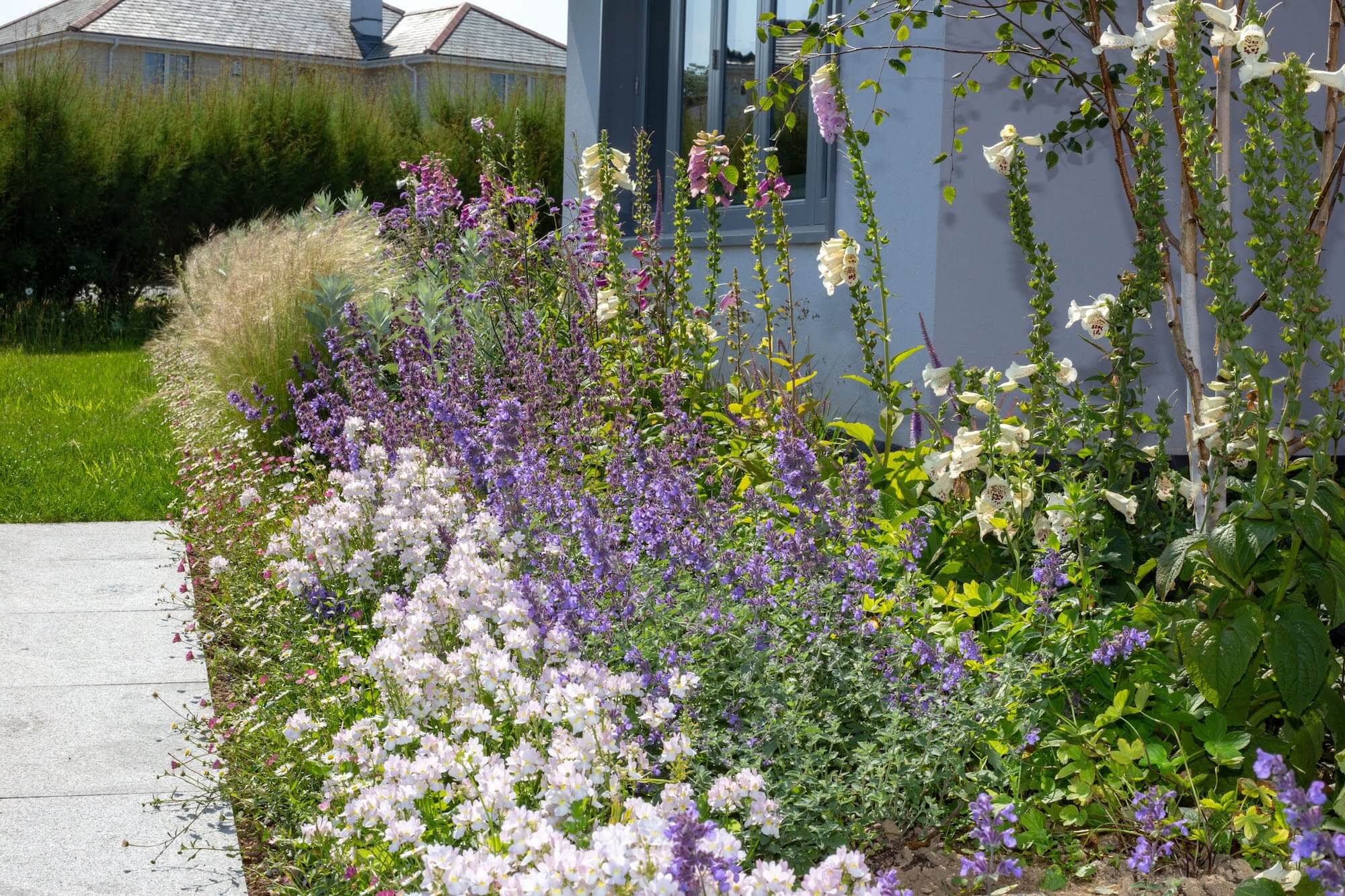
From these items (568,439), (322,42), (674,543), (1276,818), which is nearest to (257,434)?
(568,439)

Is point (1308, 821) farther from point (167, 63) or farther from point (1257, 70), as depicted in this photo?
point (167, 63)

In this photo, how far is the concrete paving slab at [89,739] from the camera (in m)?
2.91

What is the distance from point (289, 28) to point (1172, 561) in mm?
34044

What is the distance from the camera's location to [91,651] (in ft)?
12.6

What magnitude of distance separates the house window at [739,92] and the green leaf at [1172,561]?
3215mm

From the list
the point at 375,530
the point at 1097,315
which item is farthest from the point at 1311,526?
the point at 375,530

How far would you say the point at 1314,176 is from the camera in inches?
171

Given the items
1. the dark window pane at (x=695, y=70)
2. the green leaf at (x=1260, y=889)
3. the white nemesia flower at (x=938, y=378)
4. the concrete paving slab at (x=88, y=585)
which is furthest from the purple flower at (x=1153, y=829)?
the dark window pane at (x=695, y=70)

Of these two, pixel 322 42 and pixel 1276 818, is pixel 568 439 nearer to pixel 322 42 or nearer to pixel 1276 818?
pixel 1276 818

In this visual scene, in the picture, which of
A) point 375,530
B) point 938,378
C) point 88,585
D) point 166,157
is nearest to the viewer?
point 938,378

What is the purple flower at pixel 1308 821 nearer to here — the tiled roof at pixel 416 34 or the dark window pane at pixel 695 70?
the dark window pane at pixel 695 70

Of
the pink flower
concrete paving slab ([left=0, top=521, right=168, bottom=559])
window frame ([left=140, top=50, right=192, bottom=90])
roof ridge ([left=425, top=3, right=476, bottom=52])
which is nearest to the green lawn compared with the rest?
concrete paving slab ([left=0, top=521, right=168, bottom=559])

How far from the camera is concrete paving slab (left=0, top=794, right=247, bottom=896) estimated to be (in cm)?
245

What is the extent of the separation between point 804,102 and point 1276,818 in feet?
16.3
